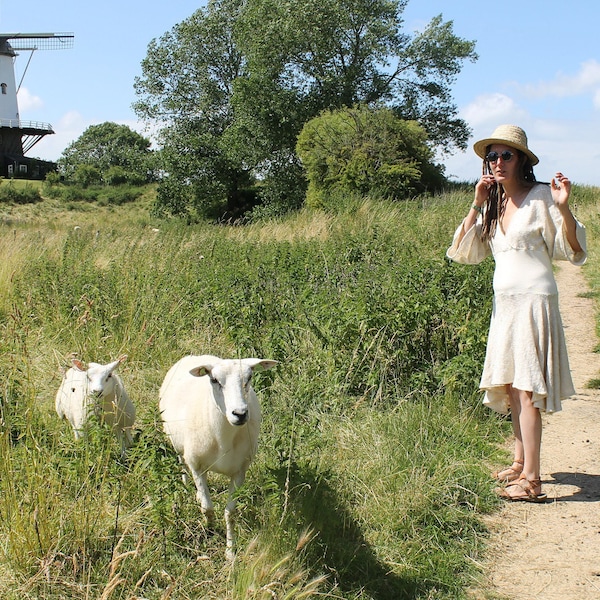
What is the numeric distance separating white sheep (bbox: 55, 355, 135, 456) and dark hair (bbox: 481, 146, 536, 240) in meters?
2.69

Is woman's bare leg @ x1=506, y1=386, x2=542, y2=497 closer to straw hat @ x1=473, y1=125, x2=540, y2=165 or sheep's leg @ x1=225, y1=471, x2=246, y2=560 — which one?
straw hat @ x1=473, y1=125, x2=540, y2=165

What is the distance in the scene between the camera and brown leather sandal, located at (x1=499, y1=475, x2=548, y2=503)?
15.4 feet

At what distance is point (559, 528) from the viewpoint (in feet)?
14.5

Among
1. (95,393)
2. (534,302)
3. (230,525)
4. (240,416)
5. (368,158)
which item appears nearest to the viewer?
(240,416)

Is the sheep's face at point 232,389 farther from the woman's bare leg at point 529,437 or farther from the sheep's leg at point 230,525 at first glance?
the woman's bare leg at point 529,437

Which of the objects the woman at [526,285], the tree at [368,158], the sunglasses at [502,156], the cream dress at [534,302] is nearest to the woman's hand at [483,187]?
the woman at [526,285]

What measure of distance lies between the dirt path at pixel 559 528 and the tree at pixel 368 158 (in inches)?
544

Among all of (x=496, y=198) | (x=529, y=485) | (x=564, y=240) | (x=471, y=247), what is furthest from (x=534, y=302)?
(x=529, y=485)

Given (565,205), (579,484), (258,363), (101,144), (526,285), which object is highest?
(101,144)

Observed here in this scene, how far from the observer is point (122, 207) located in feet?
154

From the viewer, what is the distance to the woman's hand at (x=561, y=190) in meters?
4.30

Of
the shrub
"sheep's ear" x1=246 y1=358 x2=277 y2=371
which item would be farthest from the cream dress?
the shrub

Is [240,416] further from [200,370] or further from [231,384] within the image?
[200,370]

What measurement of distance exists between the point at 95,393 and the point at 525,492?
9.55ft
